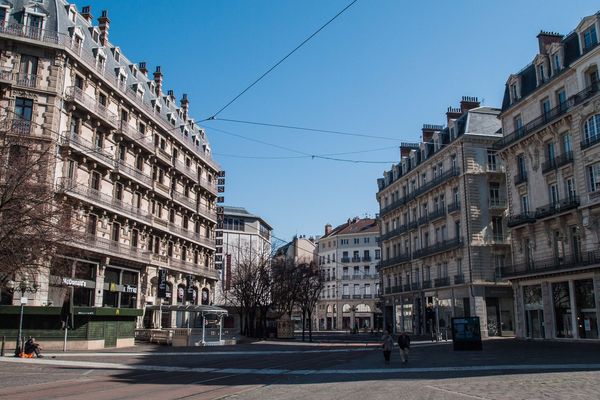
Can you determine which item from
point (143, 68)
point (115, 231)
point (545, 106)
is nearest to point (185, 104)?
point (143, 68)

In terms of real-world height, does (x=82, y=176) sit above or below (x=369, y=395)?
above

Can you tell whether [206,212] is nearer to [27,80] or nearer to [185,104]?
[185,104]

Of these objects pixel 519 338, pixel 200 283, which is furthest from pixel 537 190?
pixel 200 283

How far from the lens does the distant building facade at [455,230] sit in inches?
1919

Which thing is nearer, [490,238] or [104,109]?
[104,109]

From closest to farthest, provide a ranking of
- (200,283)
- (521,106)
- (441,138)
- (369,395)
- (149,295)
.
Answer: (369,395), (521,106), (149,295), (441,138), (200,283)

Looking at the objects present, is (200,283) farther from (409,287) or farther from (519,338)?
(519,338)

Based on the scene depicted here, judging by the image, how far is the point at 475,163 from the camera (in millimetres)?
50594

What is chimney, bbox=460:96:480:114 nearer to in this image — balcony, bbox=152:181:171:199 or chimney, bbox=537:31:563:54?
chimney, bbox=537:31:563:54

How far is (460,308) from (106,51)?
37.3 metres

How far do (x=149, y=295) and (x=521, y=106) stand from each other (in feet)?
109

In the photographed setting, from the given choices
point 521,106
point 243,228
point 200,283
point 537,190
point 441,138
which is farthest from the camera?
point 243,228

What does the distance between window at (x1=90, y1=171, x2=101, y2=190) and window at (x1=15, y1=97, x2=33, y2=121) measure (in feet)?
20.0

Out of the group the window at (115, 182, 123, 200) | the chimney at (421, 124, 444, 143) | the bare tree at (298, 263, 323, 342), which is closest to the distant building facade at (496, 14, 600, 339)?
the chimney at (421, 124, 444, 143)
